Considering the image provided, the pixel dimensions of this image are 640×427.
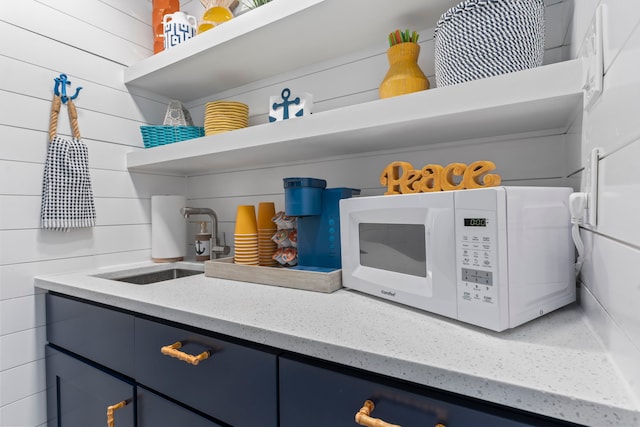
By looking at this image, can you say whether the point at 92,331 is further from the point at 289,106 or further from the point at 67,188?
the point at 289,106

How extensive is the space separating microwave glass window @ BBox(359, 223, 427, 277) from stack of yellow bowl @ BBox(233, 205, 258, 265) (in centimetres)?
50

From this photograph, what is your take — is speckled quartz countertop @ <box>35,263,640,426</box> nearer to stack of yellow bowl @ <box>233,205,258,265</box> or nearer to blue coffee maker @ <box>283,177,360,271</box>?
blue coffee maker @ <box>283,177,360,271</box>

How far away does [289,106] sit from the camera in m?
1.12

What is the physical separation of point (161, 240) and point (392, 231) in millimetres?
1232

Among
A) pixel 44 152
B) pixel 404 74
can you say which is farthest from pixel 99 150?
pixel 404 74

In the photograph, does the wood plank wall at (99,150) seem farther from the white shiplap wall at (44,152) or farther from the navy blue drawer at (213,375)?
the navy blue drawer at (213,375)

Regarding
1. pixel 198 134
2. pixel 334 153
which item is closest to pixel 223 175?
pixel 198 134

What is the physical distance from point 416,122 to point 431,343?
1.83ft

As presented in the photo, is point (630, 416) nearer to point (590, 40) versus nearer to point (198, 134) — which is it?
point (590, 40)

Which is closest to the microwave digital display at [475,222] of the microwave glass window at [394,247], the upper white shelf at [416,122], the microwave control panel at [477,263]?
the microwave control panel at [477,263]

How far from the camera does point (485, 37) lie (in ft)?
2.51

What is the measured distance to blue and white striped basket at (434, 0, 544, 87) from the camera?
2.44 feet

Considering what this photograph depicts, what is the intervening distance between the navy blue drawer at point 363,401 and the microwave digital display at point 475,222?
11.8 inches

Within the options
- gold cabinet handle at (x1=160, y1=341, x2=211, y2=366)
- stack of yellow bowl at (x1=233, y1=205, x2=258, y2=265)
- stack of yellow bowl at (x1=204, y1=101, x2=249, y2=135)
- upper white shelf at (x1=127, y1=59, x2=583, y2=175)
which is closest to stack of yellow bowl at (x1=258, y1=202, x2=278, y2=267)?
stack of yellow bowl at (x1=233, y1=205, x2=258, y2=265)
